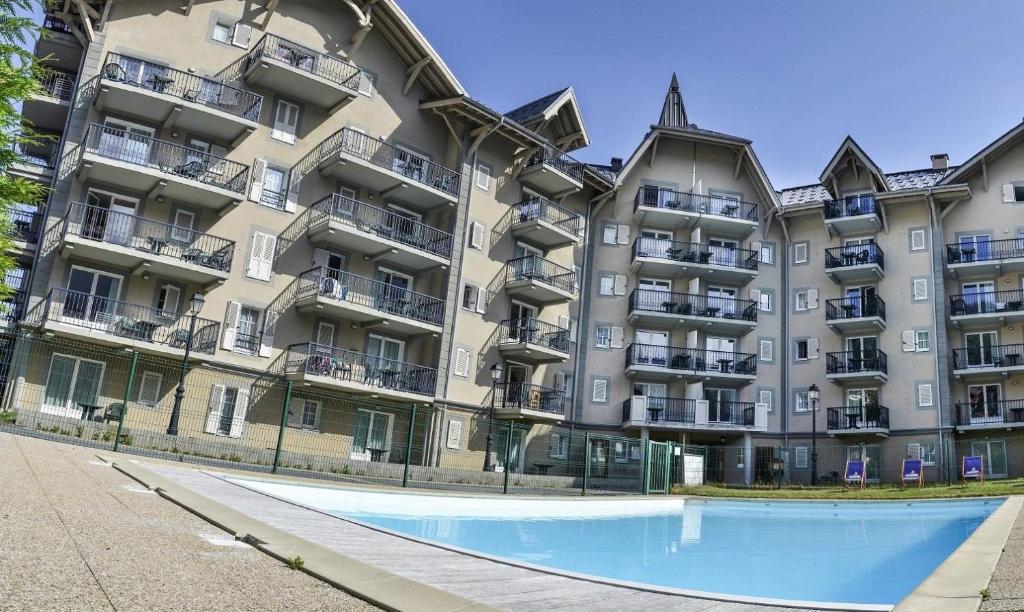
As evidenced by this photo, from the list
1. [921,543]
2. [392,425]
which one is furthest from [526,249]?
[921,543]

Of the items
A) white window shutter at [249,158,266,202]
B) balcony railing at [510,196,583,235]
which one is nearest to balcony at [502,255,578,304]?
balcony railing at [510,196,583,235]

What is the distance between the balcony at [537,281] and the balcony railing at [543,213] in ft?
6.47

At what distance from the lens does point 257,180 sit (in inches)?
1206

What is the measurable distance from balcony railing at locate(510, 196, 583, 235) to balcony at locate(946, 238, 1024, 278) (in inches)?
803

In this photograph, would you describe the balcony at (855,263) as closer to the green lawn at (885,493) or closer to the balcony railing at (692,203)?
the balcony railing at (692,203)

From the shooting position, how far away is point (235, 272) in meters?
29.5

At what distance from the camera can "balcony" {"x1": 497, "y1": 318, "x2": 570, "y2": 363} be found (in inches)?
1435

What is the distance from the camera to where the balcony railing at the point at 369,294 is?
3050cm

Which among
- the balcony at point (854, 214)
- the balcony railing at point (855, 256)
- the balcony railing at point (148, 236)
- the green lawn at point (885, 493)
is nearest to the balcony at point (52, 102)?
the balcony railing at point (148, 236)

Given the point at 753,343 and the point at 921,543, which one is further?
the point at 753,343

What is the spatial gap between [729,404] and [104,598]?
4006 centimetres

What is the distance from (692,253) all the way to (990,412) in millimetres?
16985

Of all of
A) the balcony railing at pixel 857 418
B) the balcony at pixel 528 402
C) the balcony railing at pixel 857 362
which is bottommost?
the balcony at pixel 528 402

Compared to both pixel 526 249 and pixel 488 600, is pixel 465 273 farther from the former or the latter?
pixel 488 600
